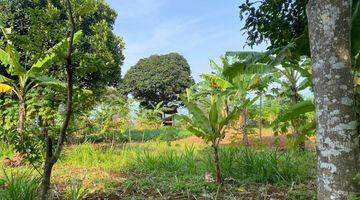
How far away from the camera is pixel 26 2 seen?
53.8 feet

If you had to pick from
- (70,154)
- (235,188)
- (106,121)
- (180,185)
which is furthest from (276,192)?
(106,121)

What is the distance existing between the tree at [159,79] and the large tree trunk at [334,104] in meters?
31.3

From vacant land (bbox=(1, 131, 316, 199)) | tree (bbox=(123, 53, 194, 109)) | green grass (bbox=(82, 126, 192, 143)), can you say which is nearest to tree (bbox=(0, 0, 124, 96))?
vacant land (bbox=(1, 131, 316, 199))

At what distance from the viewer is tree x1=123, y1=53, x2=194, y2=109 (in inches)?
1403

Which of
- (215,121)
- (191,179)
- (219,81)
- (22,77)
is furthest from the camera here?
(219,81)

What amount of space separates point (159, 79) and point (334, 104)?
106ft

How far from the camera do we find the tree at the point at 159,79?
35.6 meters

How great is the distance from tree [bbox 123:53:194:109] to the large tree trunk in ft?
103

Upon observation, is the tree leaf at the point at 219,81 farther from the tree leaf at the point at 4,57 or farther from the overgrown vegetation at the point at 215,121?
the tree leaf at the point at 4,57

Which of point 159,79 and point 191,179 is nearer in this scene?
point 191,179

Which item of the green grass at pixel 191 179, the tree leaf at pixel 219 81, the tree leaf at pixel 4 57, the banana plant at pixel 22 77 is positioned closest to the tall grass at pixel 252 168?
the green grass at pixel 191 179

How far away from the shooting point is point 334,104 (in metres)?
3.41

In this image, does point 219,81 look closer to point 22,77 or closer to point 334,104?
point 22,77

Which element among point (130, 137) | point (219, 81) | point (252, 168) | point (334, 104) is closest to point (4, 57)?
point (130, 137)
